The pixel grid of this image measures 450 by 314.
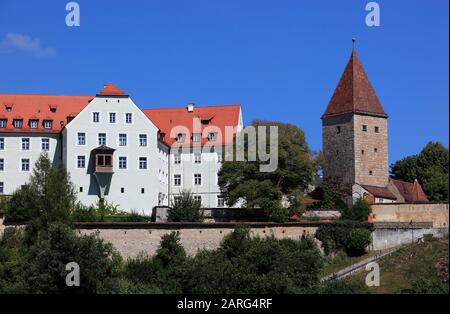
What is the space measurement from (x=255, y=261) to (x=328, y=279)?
134 inches

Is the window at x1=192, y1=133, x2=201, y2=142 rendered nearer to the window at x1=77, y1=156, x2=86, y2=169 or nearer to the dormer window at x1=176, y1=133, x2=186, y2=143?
the dormer window at x1=176, y1=133, x2=186, y2=143

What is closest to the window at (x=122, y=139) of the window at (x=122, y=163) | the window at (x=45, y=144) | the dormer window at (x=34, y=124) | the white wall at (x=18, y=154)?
the window at (x=122, y=163)

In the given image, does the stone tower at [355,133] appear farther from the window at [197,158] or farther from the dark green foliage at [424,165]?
the dark green foliage at [424,165]

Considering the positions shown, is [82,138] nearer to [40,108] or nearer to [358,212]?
[40,108]

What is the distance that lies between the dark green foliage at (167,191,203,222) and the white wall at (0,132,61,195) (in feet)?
33.8

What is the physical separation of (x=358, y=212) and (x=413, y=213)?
281cm

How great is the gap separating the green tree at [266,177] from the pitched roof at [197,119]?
7803mm

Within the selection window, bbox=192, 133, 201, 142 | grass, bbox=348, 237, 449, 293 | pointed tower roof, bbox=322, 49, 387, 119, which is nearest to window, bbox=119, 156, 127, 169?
window, bbox=192, 133, 201, 142

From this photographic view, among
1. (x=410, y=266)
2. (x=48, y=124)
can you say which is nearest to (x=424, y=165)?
(x=48, y=124)

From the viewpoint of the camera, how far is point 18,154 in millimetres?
64188

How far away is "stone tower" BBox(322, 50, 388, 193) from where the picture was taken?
64.8 m

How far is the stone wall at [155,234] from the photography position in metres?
53.6

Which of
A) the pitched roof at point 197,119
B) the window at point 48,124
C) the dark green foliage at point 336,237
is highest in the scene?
the pitched roof at point 197,119
